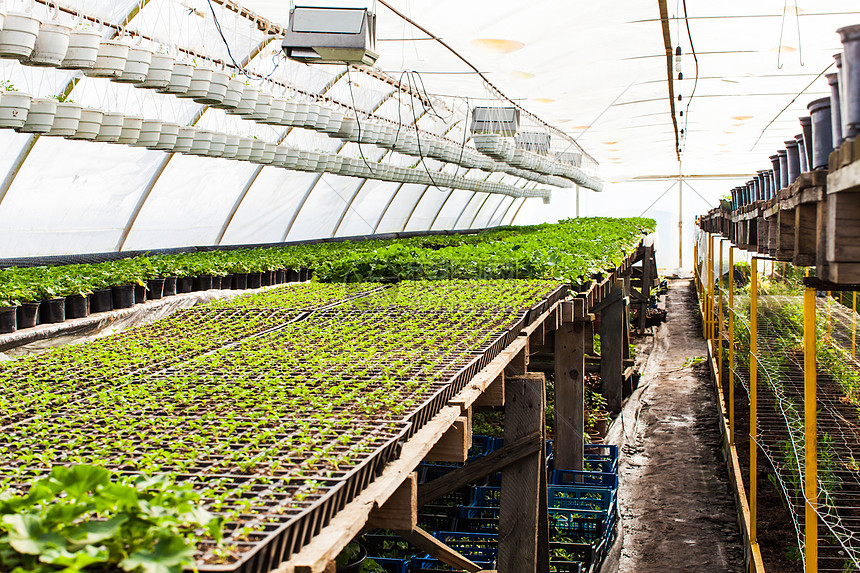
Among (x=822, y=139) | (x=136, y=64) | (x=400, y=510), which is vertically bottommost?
(x=400, y=510)

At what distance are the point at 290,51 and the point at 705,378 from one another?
9364 mm

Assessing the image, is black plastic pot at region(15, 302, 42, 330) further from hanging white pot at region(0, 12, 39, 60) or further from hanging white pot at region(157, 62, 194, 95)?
hanging white pot at region(0, 12, 39, 60)

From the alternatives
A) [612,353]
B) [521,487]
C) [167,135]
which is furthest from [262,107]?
[612,353]

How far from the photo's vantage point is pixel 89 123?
689 cm

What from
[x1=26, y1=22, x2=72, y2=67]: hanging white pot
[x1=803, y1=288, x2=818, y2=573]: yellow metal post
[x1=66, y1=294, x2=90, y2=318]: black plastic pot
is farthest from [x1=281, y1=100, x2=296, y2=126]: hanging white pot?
[x1=803, y1=288, x2=818, y2=573]: yellow metal post

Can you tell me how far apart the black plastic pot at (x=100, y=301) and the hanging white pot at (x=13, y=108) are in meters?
2.26

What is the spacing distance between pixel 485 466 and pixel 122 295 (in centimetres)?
511

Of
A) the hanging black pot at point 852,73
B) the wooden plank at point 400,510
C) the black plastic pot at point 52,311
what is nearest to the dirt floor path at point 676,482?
the wooden plank at point 400,510

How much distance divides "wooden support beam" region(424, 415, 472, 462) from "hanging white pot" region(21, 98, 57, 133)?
4.69 m

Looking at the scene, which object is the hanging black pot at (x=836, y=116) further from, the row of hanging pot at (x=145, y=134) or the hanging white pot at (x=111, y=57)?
the row of hanging pot at (x=145, y=134)

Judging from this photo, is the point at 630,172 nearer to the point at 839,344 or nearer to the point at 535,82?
the point at 535,82

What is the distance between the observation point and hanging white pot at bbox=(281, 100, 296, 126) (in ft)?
27.9

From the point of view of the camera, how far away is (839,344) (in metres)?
9.40

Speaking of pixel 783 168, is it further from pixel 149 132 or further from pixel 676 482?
pixel 149 132
